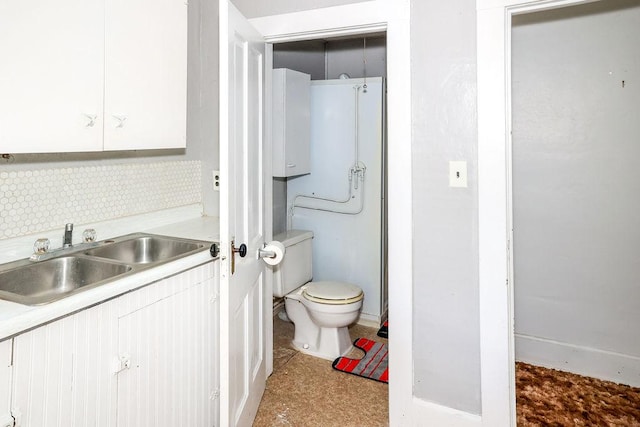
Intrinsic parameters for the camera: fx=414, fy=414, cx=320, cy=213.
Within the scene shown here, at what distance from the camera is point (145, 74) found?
1.76 metres

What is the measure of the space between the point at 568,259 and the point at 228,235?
216cm

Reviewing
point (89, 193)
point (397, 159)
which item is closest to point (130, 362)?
point (89, 193)

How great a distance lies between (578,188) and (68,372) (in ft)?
8.96

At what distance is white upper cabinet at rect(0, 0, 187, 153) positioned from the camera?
4.24 ft

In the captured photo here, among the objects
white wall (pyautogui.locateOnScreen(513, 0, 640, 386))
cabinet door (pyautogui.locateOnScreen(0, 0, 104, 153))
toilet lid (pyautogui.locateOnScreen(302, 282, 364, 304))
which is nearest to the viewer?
cabinet door (pyautogui.locateOnScreen(0, 0, 104, 153))

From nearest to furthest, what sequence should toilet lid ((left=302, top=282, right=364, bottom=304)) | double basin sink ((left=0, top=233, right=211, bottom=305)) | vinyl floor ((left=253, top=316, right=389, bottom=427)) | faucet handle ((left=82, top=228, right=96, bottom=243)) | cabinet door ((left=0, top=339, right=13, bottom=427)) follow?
cabinet door ((left=0, top=339, right=13, bottom=427))
double basin sink ((left=0, top=233, right=211, bottom=305))
faucet handle ((left=82, top=228, right=96, bottom=243))
vinyl floor ((left=253, top=316, right=389, bottom=427))
toilet lid ((left=302, top=282, right=364, bottom=304))

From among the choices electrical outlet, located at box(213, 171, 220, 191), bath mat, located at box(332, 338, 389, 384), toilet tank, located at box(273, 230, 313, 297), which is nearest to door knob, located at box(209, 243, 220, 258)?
electrical outlet, located at box(213, 171, 220, 191)

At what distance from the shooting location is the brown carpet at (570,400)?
208 centimetres

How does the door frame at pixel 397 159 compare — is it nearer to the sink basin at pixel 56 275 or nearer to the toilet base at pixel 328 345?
the toilet base at pixel 328 345

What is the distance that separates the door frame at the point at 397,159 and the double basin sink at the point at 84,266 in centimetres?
88

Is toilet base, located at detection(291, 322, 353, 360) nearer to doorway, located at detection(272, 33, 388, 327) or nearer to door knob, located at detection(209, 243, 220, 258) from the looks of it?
doorway, located at detection(272, 33, 388, 327)

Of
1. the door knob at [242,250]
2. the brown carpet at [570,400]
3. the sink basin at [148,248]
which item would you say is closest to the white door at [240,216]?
the door knob at [242,250]

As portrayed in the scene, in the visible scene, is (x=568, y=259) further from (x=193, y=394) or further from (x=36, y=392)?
(x=36, y=392)

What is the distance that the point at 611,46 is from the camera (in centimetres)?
241
